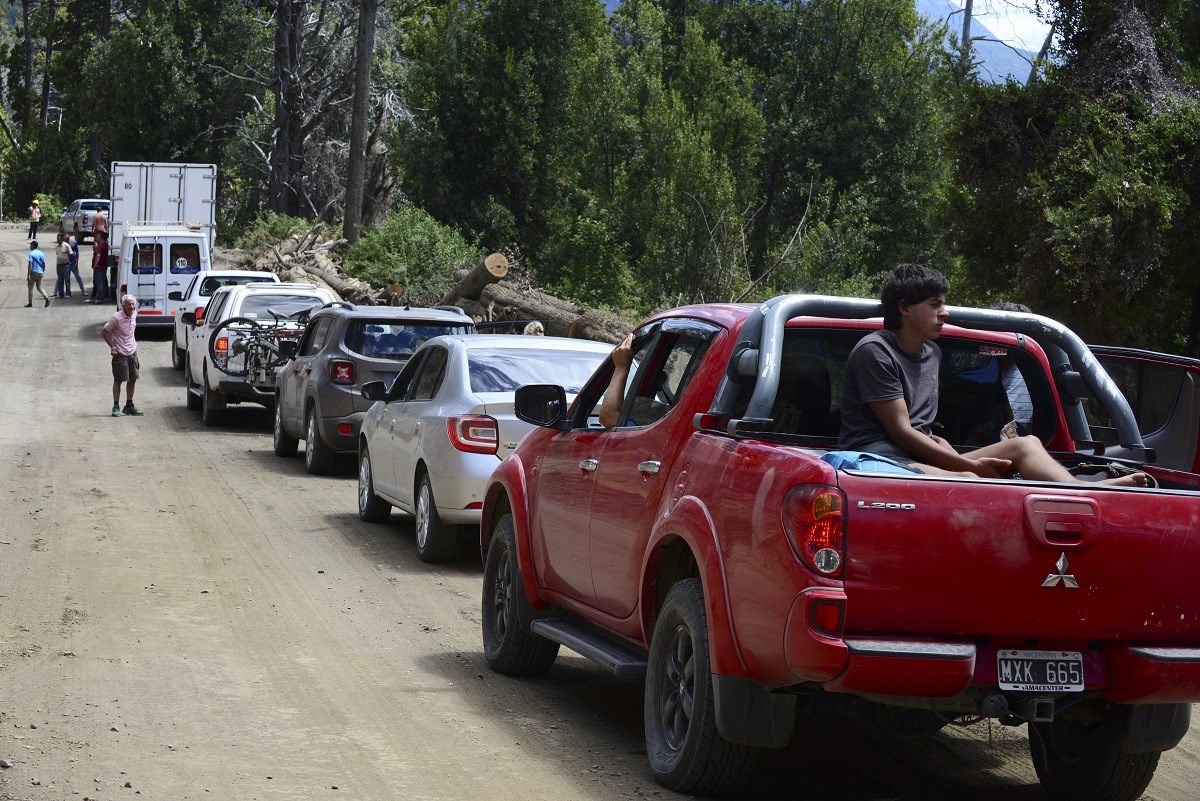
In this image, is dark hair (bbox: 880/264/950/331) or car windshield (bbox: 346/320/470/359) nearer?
dark hair (bbox: 880/264/950/331)

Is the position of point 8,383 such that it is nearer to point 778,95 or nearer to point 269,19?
point 778,95

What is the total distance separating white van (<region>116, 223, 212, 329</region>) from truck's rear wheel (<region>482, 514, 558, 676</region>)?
25.0 metres

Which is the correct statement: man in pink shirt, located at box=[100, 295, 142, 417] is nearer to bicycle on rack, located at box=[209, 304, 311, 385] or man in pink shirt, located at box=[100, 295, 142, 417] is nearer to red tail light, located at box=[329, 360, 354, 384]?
bicycle on rack, located at box=[209, 304, 311, 385]

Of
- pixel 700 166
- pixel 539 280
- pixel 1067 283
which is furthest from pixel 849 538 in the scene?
pixel 539 280

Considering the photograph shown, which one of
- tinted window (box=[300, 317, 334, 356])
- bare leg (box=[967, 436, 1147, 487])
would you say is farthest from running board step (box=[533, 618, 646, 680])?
tinted window (box=[300, 317, 334, 356])

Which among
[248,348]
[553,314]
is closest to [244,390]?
[248,348]

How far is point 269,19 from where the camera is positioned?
55031 mm

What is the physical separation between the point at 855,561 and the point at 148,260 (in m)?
29.1

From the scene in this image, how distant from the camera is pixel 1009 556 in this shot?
4.43m

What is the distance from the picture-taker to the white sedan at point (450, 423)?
1028 centimetres

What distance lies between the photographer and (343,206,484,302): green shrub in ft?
108

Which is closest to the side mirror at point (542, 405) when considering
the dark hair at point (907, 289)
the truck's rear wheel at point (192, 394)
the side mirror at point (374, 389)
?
the dark hair at point (907, 289)

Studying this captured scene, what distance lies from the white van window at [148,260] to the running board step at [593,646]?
26478mm

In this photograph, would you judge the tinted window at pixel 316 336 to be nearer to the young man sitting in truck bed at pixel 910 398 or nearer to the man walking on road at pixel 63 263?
the young man sitting in truck bed at pixel 910 398
